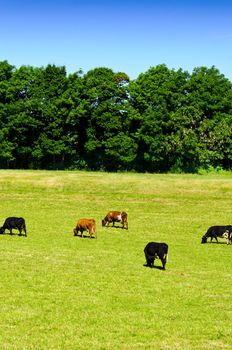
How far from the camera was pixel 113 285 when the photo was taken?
69.1 feet

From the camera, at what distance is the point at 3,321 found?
16141 mm

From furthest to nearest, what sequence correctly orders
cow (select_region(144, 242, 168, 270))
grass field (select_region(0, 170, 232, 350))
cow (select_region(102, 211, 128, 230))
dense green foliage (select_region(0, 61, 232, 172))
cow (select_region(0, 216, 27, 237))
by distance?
1. dense green foliage (select_region(0, 61, 232, 172))
2. cow (select_region(102, 211, 128, 230))
3. cow (select_region(0, 216, 27, 237))
4. cow (select_region(144, 242, 168, 270))
5. grass field (select_region(0, 170, 232, 350))

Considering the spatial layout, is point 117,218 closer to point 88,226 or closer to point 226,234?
point 88,226

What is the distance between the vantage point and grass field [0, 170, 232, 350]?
49.9 feet

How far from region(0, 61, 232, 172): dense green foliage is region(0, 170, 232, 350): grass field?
37.7 meters

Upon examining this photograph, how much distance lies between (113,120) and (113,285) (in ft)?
222

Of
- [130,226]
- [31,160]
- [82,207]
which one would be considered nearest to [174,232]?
[130,226]

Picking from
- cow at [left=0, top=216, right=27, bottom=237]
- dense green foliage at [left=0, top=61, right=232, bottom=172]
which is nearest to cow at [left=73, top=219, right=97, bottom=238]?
cow at [left=0, top=216, right=27, bottom=237]

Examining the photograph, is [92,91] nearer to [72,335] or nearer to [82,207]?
[82,207]

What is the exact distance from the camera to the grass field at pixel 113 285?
49.9 ft

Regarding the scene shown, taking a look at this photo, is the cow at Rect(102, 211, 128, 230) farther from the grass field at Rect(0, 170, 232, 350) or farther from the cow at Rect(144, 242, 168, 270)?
the cow at Rect(144, 242, 168, 270)

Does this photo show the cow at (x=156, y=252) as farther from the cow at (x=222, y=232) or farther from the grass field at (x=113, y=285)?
the cow at (x=222, y=232)

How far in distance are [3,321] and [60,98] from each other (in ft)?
243

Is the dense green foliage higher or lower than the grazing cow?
higher
